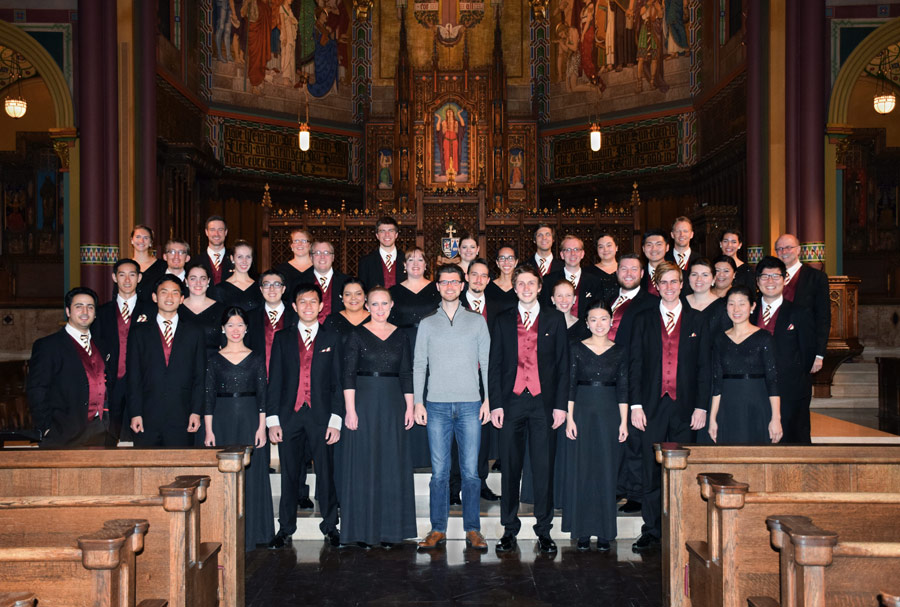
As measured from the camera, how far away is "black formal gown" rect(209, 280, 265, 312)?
247 inches

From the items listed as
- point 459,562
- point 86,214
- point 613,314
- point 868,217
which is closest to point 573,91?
point 868,217

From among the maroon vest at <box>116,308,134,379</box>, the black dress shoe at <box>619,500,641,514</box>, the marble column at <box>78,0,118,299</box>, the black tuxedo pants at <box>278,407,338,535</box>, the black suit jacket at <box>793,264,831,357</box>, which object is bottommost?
the black dress shoe at <box>619,500,641,514</box>

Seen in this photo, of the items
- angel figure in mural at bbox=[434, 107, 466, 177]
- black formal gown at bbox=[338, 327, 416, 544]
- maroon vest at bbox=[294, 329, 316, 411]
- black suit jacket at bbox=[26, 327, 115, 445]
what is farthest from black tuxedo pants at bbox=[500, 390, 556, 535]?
angel figure in mural at bbox=[434, 107, 466, 177]

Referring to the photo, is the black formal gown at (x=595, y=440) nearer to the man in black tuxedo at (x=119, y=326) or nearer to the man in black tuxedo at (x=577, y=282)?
the man in black tuxedo at (x=577, y=282)

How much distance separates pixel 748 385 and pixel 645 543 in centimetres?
118

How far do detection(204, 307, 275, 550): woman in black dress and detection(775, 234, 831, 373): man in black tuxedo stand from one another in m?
3.86

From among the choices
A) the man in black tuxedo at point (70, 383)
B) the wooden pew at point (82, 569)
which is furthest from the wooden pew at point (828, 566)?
the man in black tuxedo at point (70, 383)

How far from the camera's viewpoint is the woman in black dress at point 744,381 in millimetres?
5262

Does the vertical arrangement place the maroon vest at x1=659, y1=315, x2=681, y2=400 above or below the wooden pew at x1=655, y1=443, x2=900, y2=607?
above

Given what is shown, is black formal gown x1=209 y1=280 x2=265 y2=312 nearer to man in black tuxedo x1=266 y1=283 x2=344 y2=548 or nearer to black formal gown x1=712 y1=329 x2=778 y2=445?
man in black tuxedo x1=266 y1=283 x2=344 y2=548

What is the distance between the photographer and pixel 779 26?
11.0m

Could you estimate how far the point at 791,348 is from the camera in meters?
5.69

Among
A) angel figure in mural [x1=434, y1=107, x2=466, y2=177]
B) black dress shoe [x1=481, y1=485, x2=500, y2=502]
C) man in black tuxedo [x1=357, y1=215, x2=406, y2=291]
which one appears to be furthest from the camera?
angel figure in mural [x1=434, y1=107, x2=466, y2=177]

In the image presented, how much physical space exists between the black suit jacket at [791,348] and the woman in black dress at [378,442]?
8.03 feet
